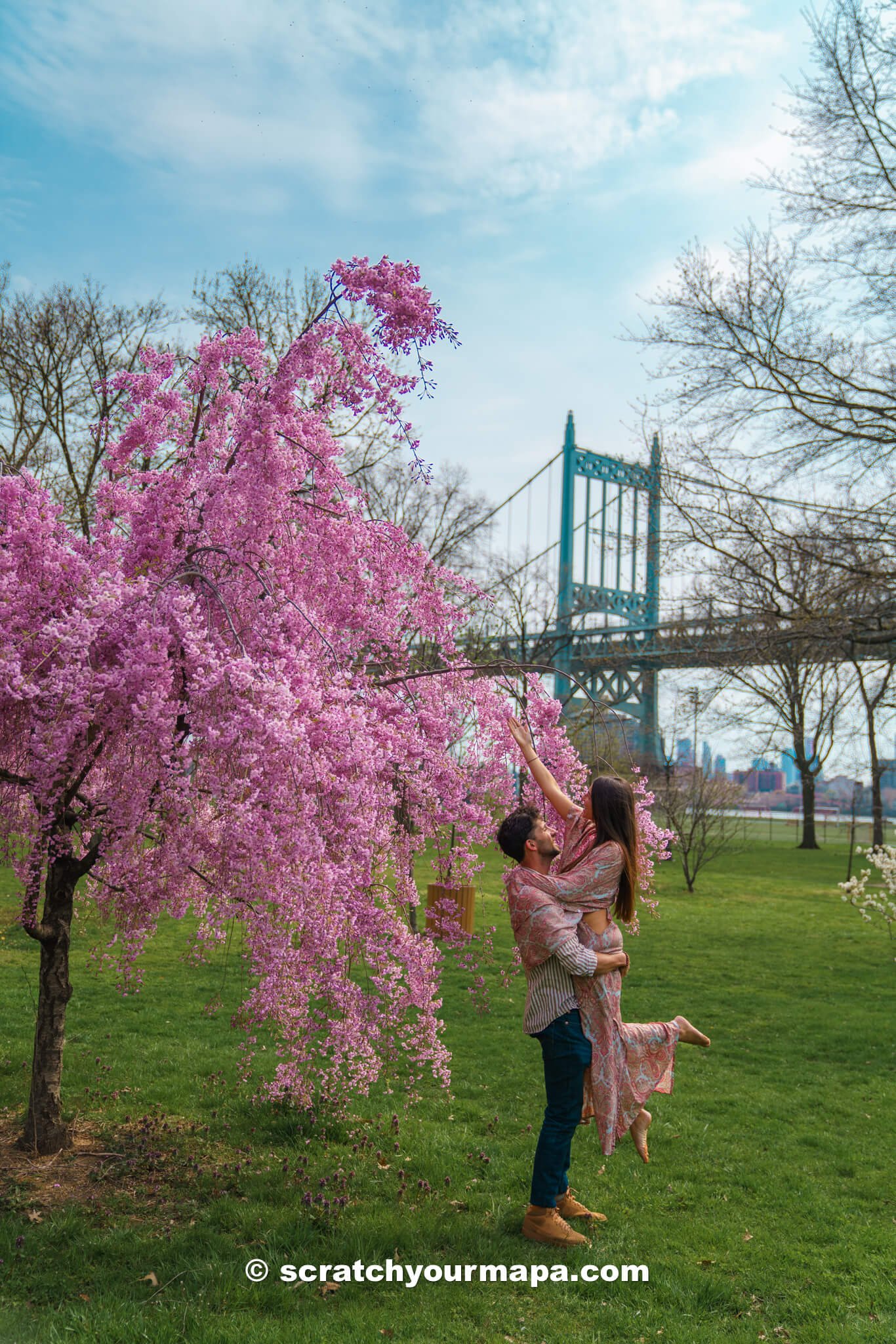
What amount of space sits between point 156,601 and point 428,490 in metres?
17.4

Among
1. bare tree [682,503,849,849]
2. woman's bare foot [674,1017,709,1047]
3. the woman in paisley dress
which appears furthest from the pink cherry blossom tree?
bare tree [682,503,849,849]

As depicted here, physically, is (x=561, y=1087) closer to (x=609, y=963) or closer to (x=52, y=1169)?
(x=609, y=963)

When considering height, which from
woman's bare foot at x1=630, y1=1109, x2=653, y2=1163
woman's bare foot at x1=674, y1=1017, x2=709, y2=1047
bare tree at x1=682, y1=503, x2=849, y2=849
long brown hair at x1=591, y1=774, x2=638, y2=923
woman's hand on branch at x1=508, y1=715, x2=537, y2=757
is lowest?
woman's bare foot at x1=630, y1=1109, x2=653, y2=1163

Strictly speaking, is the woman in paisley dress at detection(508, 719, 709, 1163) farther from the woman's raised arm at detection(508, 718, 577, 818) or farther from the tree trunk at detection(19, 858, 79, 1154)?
the tree trunk at detection(19, 858, 79, 1154)

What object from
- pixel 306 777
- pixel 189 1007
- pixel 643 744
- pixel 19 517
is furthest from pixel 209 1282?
pixel 643 744

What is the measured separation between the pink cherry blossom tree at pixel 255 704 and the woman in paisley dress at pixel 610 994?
25.2 inches

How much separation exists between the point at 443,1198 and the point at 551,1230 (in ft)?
2.02

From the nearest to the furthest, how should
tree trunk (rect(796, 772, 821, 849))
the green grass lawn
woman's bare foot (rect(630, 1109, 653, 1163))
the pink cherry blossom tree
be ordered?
the pink cherry blossom tree → the green grass lawn → woman's bare foot (rect(630, 1109, 653, 1163)) → tree trunk (rect(796, 772, 821, 849))

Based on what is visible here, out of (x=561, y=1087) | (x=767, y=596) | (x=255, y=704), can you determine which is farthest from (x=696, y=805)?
(x=255, y=704)

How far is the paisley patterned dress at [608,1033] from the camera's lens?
369 centimetres

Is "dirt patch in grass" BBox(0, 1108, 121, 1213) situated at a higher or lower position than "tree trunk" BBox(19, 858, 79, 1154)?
lower

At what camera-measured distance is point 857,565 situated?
27.1 feet

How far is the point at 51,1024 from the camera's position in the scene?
4453mm

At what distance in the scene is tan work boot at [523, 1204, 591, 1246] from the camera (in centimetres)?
372
